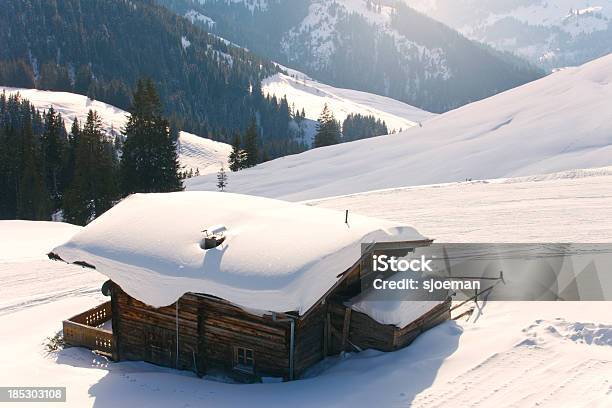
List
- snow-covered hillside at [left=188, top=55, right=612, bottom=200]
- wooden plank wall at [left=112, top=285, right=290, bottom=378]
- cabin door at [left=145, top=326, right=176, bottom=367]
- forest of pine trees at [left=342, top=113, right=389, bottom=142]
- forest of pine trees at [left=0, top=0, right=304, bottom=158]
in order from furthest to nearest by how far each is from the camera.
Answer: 1. forest of pine trees at [left=0, top=0, right=304, bottom=158]
2. forest of pine trees at [left=342, top=113, right=389, bottom=142]
3. snow-covered hillside at [left=188, top=55, right=612, bottom=200]
4. cabin door at [left=145, top=326, right=176, bottom=367]
5. wooden plank wall at [left=112, top=285, right=290, bottom=378]

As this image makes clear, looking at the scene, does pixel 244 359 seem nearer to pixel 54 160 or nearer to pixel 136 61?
pixel 54 160

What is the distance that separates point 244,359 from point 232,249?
3090mm

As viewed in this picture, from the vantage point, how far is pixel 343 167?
53.4 meters

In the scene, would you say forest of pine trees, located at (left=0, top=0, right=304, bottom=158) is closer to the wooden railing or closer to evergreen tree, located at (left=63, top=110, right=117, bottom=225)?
evergreen tree, located at (left=63, top=110, right=117, bottom=225)

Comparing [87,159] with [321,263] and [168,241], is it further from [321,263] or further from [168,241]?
[321,263]

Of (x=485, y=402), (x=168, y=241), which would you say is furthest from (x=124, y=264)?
(x=485, y=402)

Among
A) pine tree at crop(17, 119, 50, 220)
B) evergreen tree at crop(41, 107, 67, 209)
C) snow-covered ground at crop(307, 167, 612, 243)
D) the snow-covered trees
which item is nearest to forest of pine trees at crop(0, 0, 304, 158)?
the snow-covered trees

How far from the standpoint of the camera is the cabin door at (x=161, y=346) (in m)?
16.8

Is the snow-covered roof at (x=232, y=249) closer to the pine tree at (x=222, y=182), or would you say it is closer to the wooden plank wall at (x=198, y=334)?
the wooden plank wall at (x=198, y=334)

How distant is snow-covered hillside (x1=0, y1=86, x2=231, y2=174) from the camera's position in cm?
10912

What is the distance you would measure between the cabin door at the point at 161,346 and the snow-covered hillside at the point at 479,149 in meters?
27.7

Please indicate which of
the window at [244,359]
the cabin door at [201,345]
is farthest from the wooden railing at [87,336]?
the window at [244,359]

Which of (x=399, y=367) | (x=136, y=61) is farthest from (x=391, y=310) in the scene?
(x=136, y=61)

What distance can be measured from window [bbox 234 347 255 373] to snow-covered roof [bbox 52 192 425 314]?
2.21 meters
